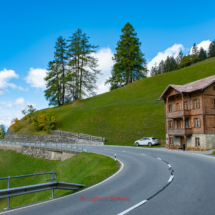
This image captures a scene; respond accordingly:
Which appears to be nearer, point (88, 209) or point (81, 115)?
point (88, 209)

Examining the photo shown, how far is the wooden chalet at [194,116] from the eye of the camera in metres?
30.0

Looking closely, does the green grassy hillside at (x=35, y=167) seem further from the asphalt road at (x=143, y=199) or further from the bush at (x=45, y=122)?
the bush at (x=45, y=122)

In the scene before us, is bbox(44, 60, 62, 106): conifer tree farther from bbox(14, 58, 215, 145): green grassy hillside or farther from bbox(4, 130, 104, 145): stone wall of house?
bbox(4, 130, 104, 145): stone wall of house

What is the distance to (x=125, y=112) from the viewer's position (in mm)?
52375

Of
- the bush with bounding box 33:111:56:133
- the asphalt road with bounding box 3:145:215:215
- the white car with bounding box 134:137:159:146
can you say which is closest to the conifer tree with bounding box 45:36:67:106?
the bush with bounding box 33:111:56:133

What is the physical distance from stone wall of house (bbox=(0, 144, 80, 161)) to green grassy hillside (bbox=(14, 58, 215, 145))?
14502 mm

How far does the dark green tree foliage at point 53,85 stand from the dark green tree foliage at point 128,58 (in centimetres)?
2213

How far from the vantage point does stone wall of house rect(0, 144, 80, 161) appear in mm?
29155

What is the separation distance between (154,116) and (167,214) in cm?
4130

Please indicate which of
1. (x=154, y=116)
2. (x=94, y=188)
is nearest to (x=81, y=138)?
(x=154, y=116)

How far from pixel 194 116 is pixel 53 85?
51.9 m

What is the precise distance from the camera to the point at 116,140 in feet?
143

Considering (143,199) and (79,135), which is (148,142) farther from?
(143,199)

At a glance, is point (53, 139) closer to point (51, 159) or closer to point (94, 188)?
point (51, 159)
